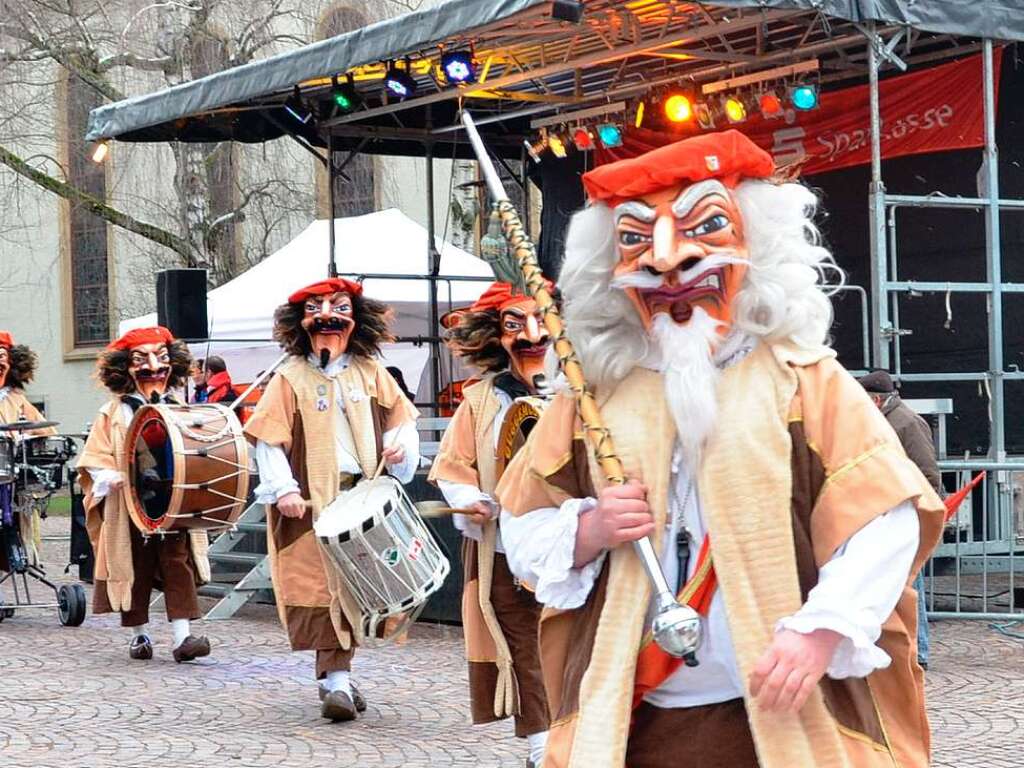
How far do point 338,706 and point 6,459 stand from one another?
179 inches

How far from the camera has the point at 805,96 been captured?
1237 cm

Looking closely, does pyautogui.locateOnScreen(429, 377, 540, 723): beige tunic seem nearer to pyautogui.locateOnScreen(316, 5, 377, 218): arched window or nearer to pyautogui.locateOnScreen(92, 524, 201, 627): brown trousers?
pyautogui.locateOnScreen(92, 524, 201, 627): brown trousers

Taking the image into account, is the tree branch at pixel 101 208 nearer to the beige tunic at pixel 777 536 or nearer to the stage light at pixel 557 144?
the stage light at pixel 557 144

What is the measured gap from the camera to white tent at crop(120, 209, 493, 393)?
16.7 metres

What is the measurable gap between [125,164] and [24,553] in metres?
11.7

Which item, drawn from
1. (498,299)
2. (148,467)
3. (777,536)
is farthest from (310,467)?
(777,536)

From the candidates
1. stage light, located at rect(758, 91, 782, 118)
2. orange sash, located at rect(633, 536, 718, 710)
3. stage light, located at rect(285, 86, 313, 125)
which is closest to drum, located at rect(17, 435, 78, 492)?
stage light, located at rect(285, 86, 313, 125)

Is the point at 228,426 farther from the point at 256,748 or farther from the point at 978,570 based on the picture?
the point at 978,570

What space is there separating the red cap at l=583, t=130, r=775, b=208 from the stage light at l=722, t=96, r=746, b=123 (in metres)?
9.62

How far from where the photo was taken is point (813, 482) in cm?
324

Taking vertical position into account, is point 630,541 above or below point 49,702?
above

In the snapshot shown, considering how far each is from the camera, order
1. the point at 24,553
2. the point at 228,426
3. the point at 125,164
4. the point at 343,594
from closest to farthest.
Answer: the point at 343,594
the point at 228,426
the point at 24,553
the point at 125,164

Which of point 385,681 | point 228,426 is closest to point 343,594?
point 385,681

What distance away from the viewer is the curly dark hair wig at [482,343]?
6816 mm
